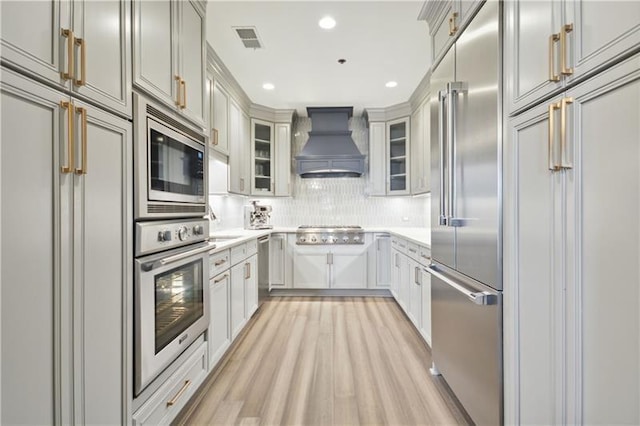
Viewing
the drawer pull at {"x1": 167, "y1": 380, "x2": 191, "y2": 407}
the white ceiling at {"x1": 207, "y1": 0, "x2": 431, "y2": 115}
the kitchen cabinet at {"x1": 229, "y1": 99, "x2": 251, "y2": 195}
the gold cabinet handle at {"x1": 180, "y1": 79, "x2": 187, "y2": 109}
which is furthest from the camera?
the kitchen cabinet at {"x1": 229, "y1": 99, "x2": 251, "y2": 195}

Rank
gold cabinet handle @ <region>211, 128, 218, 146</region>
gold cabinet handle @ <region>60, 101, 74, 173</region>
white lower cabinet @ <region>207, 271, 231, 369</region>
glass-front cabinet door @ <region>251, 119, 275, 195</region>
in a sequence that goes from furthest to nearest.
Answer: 1. glass-front cabinet door @ <region>251, 119, 275, 195</region>
2. gold cabinet handle @ <region>211, 128, 218, 146</region>
3. white lower cabinet @ <region>207, 271, 231, 369</region>
4. gold cabinet handle @ <region>60, 101, 74, 173</region>

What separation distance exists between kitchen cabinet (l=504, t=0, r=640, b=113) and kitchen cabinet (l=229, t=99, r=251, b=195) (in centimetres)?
279

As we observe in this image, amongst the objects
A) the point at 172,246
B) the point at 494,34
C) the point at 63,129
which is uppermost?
the point at 494,34

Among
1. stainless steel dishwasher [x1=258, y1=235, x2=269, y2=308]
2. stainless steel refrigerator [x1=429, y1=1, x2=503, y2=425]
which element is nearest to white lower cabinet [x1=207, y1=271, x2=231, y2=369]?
stainless steel dishwasher [x1=258, y1=235, x2=269, y2=308]

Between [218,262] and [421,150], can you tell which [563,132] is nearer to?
[218,262]

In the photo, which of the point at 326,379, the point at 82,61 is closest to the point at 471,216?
the point at 326,379

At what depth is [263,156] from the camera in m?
4.31

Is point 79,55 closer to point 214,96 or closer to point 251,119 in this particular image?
point 214,96

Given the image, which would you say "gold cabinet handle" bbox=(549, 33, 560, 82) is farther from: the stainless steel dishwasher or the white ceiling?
the stainless steel dishwasher

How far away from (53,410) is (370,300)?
134 inches

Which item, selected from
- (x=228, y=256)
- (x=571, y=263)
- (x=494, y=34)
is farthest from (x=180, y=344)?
(x=494, y=34)

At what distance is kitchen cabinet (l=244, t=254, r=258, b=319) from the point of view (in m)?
2.83

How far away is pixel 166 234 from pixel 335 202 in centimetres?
346

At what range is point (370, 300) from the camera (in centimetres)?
388
